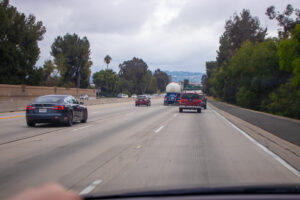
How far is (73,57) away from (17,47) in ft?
100

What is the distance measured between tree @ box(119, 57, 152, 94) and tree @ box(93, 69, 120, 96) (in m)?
30.6

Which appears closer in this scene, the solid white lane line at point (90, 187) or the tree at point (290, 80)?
the solid white lane line at point (90, 187)

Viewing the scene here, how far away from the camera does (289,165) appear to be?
8.81m

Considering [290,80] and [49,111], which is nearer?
[49,111]

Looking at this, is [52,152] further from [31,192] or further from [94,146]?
[31,192]

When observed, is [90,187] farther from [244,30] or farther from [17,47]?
[244,30]

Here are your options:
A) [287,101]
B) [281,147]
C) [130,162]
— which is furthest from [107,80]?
[130,162]

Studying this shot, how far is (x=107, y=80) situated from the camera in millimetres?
112562

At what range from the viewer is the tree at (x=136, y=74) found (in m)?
151

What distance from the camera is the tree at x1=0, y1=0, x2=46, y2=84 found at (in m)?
58.0

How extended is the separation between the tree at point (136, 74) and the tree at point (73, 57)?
54581 mm

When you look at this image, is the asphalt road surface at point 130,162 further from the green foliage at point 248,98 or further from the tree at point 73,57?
the tree at point 73,57

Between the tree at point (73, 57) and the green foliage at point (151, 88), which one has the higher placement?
the tree at point (73, 57)

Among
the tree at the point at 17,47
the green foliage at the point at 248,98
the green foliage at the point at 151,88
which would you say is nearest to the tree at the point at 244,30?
the green foliage at the point at 248,98
